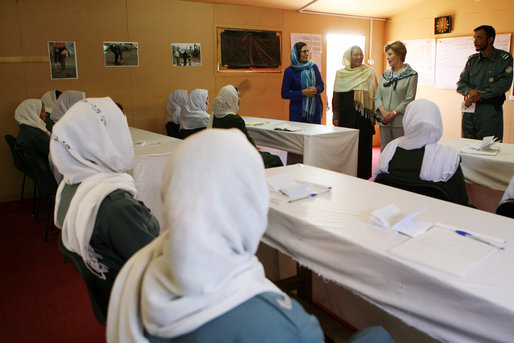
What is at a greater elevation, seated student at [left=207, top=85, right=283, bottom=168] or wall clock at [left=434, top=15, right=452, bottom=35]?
wall clock at [left=434, top=15, right=452, bottom=35]

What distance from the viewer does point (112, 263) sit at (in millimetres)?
1408

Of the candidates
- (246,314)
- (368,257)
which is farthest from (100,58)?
(246,314)

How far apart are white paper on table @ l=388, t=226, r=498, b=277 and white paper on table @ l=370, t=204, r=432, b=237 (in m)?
0.04

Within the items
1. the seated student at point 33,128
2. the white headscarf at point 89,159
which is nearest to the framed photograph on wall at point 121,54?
the seated student at point 33,128

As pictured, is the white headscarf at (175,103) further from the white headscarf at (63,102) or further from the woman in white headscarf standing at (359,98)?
the woman in white headscarf standing at (359,98)

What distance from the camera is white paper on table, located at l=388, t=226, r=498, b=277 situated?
119 centimetres

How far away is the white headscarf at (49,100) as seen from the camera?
15.1 feet

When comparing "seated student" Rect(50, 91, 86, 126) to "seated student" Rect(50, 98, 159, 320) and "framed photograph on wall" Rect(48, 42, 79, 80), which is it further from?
"seated student" Rect(50, 98, 159, 320)

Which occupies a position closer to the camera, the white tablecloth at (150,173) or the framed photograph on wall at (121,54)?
the white tablecloth at (150,173)

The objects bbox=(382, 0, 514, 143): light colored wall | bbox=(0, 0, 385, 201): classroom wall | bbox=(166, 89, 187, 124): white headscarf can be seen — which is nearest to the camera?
bbox=(0, 0, 385, 201): classroom wall

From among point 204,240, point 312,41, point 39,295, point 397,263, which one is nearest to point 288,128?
point 39,295

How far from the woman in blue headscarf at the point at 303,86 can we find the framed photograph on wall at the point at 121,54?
1.89 m

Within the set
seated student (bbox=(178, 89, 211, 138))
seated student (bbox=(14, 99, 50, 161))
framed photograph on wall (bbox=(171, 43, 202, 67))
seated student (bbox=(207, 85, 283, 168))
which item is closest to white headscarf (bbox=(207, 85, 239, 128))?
seated student (bbox=(207, 85, 283, 168))

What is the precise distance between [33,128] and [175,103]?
5.85 feet
